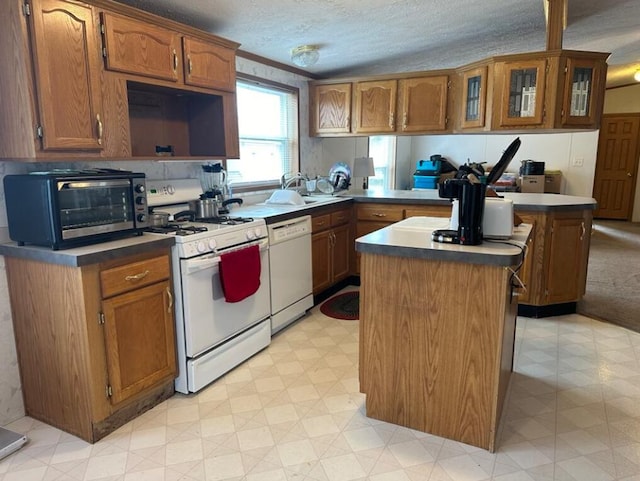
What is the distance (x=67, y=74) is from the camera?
2023mm

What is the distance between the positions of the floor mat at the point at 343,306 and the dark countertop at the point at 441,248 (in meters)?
1.48

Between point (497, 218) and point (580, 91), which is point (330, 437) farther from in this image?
point (580, 91)

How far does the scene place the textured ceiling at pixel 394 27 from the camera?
2893 millimetres

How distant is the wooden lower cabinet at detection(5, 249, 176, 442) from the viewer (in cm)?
197

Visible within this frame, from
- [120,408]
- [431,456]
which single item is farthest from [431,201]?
[120,408]

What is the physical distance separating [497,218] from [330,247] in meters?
2.10

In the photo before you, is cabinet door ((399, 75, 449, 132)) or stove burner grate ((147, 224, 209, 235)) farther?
cabinet door ((399, 75, 449, 132))

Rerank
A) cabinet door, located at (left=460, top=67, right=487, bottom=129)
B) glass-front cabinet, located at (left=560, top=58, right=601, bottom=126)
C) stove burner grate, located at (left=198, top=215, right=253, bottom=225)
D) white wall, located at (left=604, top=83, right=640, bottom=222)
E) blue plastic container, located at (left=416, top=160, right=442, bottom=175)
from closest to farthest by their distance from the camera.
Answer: stove burner grate, located at (left=198, top=215, right=253, bottom=225) → glass-front cabinet, located at (left=560, top=58, right=601, bottom=126) → cabinet door, located at (left=460, top=67, right=487, bottom=129) → blue plastic container, located at (left=416, top=160, right=442, bottom=175) → white wall, located at (left=604, top=83, right=640, bottom=222)

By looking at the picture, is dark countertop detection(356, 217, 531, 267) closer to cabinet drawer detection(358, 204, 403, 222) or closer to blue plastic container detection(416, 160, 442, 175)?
cabinet drawer detection(358, 204, 403, 222)

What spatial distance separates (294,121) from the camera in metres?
4.54

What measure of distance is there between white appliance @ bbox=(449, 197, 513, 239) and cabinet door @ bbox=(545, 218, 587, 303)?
68.5 inches

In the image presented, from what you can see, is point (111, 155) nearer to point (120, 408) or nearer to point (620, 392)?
point (120, 408)

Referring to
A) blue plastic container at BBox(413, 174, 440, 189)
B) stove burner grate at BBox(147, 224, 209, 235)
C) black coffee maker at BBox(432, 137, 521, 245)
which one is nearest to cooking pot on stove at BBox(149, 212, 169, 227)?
stove burner grate at BBox(147, 224, 209, 235)

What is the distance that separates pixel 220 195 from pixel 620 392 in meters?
2.79
